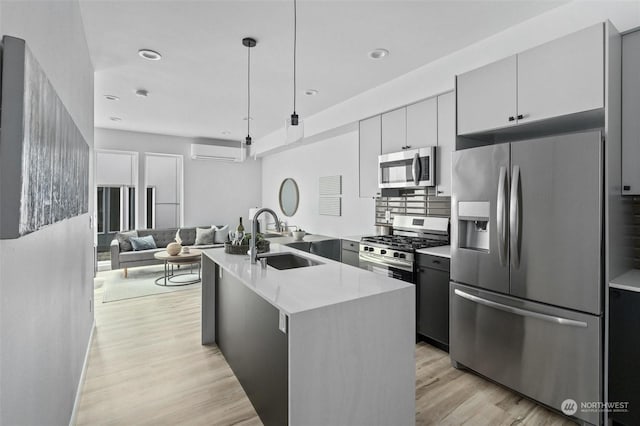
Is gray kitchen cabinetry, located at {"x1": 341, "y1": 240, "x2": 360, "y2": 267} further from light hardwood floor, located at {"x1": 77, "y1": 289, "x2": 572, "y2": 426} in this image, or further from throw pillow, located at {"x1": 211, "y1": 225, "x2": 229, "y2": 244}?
throw pillow, located at {"x1": 211, "y1": 225, "x2": 229, "y2": 244}

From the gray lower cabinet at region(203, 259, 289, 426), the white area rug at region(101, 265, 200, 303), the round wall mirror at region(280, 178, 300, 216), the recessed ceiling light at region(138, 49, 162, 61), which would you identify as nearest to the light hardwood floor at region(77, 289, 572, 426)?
the gray lower cabinet at region(203, 259, 289, 426)

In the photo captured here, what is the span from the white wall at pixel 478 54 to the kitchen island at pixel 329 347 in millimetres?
2185

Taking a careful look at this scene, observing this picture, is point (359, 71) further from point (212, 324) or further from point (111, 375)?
point (111, 375)

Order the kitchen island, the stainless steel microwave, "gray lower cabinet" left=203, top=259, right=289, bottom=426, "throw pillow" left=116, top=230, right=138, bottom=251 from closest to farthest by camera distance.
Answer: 1. the kitchen island
2. "gray lower cabinet" left=203, top=259, right=289, bottom=426
3. the stainless steel microwave
4. "throw pillow" left=116, top=230, right=138, bottom=251

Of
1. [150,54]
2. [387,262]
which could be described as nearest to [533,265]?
[387,262]

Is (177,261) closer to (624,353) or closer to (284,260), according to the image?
(284,260)

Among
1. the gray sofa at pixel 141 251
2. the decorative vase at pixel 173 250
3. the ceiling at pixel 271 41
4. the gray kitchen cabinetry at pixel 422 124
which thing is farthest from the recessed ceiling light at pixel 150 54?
the gray sofa at pixel 141 251

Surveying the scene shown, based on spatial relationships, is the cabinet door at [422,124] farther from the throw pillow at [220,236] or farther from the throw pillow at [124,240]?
the throw pillow at [124,240]

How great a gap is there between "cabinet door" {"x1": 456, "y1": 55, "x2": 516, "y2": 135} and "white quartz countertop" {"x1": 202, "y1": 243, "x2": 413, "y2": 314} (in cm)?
151

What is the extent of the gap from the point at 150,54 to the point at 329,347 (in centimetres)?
315

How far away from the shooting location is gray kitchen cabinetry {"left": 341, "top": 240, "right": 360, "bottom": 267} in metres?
4.07

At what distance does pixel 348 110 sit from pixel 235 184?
4251mm

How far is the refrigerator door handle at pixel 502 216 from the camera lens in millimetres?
2348

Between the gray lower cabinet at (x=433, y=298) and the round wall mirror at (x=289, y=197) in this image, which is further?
the round wall mirror at (x=289, y=197)
